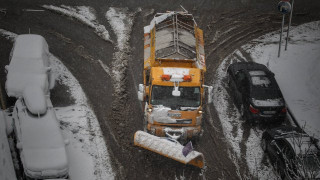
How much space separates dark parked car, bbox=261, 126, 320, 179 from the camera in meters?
15.2

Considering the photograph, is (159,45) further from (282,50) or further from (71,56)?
(282,50)

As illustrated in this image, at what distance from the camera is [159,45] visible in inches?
756

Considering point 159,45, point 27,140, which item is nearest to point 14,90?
point 27,140

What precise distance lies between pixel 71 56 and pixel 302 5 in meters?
14.7

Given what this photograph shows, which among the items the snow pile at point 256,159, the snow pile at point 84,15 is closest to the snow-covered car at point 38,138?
the snow pile at point 256,159

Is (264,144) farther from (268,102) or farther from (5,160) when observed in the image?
(5,160)

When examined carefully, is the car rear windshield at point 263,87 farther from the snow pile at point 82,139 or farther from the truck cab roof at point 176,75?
the snow pile at point 82,139

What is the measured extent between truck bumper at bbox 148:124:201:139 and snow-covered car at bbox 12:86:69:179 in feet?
11.0

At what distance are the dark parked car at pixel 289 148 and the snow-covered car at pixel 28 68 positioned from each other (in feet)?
30.2

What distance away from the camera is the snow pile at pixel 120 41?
70.0 feet

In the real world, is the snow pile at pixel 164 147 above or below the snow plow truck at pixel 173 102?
below

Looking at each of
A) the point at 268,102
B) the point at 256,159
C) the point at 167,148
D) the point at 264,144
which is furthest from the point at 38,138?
the point at 268,102

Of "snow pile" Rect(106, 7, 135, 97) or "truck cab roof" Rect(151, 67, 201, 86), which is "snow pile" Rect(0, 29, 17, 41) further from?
"truck cab roof" Rect(151, 67, 201, 86)

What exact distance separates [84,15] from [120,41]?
3.29m
